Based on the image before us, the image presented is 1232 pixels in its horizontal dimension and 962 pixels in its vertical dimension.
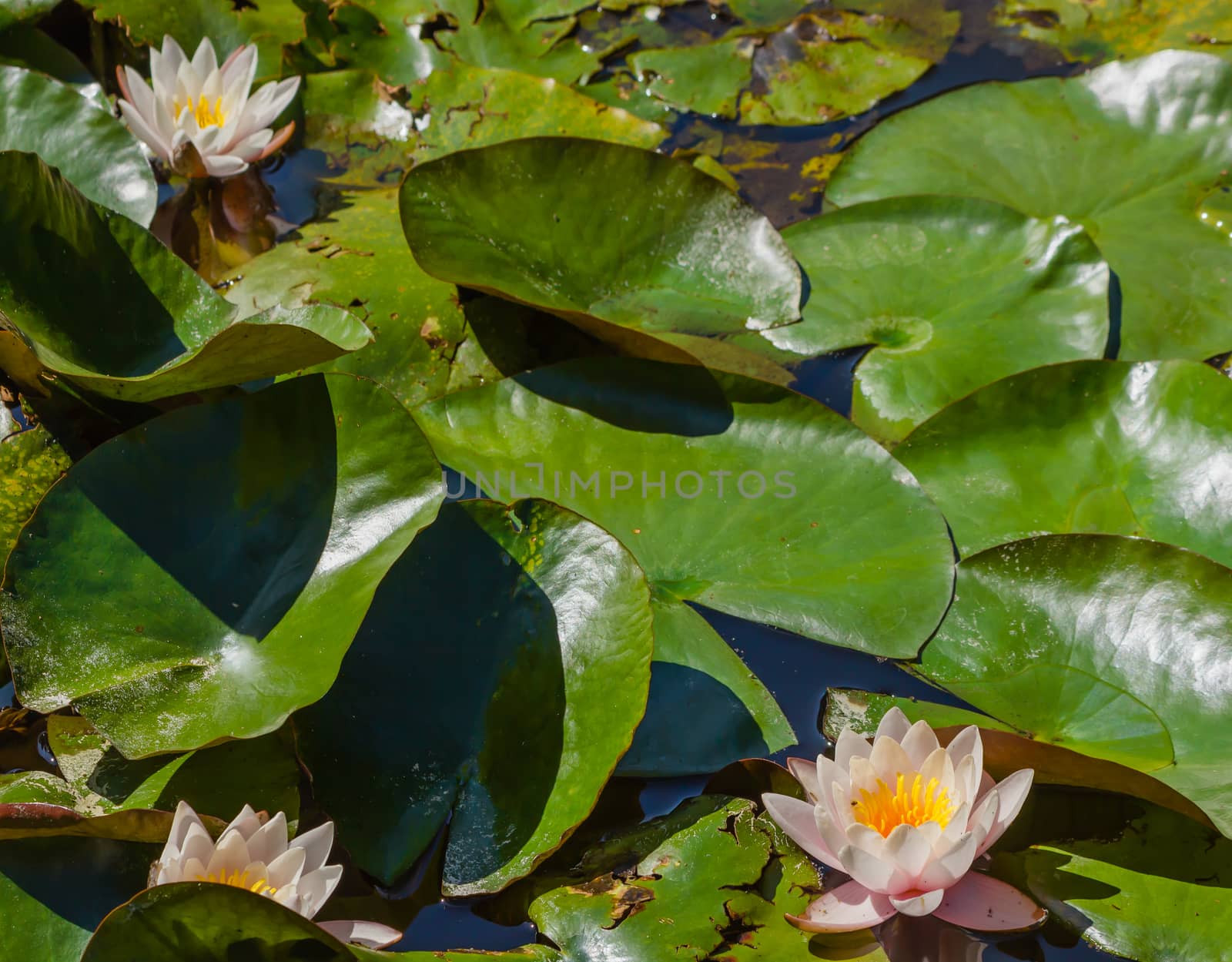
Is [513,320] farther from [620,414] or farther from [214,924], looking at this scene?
[214,924]

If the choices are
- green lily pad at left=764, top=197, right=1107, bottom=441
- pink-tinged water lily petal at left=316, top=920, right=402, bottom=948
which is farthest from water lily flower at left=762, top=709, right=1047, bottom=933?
green lily pad at left=764, top=197, right=1107, bottom=441

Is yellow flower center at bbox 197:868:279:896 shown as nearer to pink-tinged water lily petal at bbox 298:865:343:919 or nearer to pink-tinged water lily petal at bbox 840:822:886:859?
pink-tinged water lily petal at bbox 298:865:343:919

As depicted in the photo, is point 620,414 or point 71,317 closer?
point 71,317

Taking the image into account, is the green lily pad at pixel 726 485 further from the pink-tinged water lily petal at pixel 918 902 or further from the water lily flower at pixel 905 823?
the pink-tinged water lily petal at pixel 918 902

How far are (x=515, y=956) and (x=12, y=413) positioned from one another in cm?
145

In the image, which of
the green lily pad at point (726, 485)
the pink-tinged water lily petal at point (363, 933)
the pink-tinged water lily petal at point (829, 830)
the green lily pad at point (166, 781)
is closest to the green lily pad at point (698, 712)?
the green lily pad at point (726, 485)

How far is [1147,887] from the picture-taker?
63.0 inches

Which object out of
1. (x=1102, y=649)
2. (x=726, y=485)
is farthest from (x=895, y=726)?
(x=726, y=485)

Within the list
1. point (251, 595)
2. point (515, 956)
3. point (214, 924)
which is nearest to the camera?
point (214, 924)

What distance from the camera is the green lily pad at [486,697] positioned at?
1.61 meters

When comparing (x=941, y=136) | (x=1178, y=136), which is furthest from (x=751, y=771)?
(x=1178, y=136)

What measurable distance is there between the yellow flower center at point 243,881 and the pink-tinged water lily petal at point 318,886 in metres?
0.04

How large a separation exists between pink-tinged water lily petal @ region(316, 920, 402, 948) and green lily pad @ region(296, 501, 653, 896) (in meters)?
0.11

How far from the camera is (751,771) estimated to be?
173 centimetres
